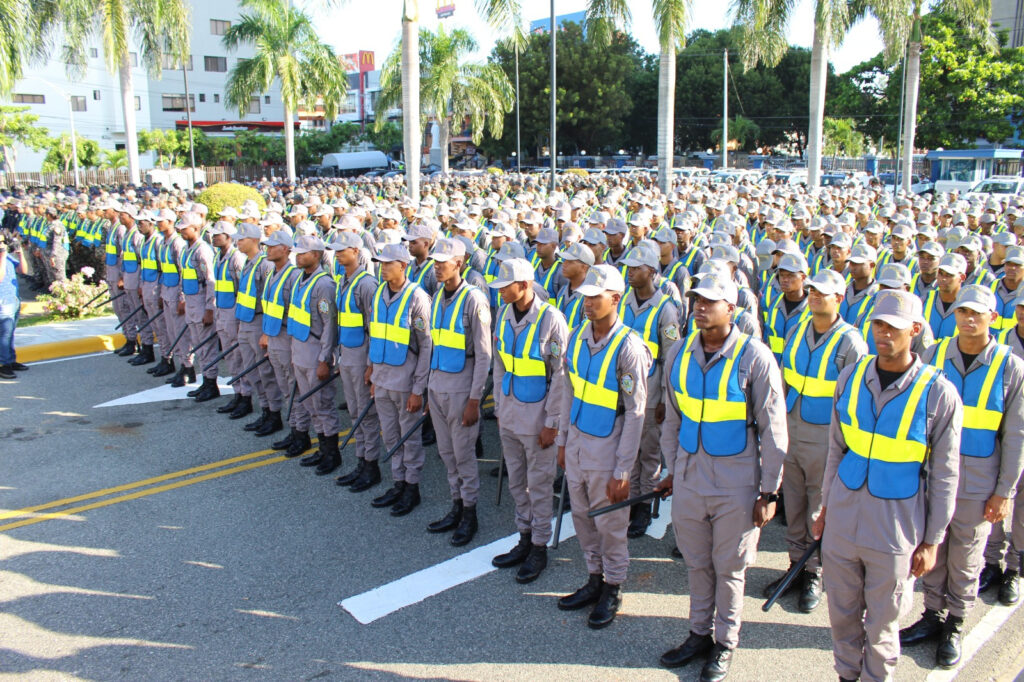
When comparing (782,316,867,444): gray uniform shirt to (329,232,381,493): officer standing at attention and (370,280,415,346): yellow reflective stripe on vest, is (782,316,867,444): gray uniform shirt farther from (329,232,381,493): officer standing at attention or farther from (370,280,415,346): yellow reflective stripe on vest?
(329,232,381,493): officer standing at attention

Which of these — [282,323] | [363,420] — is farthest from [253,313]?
[363,420]

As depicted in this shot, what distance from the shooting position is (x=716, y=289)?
4.36 meters

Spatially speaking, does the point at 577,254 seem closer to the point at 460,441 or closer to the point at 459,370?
the point at 459,370

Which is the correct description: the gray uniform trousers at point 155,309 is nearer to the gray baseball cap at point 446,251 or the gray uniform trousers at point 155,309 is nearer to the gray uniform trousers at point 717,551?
the gray baseball cap at point 446,251

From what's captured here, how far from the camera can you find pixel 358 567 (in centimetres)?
577

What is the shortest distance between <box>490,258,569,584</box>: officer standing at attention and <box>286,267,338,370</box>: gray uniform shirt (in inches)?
95.2

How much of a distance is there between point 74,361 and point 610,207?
9941mm

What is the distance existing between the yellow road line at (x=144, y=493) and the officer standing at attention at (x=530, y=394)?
318 cm

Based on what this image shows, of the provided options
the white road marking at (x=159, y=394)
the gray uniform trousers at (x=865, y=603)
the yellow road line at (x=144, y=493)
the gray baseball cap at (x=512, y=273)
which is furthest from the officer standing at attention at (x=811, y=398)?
the white road marking at (x=159, y=394)

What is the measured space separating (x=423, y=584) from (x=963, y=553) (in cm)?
339

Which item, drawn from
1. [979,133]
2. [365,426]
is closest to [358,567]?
[365,426]

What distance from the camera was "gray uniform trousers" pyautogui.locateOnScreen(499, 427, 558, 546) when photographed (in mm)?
5570

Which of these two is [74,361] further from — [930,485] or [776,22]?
[776,22]

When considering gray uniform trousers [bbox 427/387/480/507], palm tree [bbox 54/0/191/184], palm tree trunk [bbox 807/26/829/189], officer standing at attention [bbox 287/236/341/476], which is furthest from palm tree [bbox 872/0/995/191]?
gray uniform trousers [bbox 427/387/480/507]
